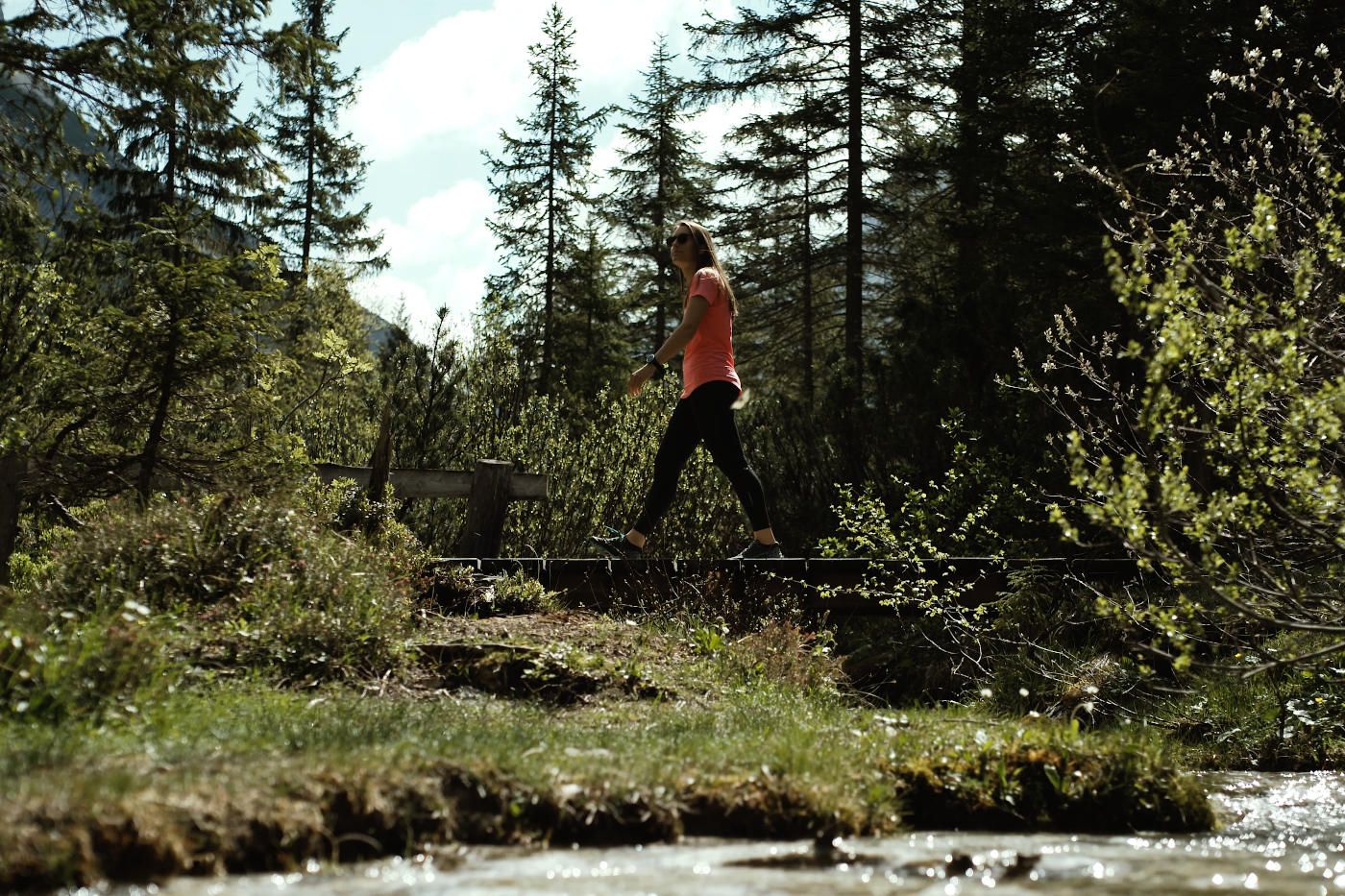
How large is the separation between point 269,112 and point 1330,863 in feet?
112

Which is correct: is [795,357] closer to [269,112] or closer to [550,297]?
[550,297]

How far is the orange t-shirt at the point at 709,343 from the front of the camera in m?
7.80

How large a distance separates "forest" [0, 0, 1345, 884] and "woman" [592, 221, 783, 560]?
1.09 meters

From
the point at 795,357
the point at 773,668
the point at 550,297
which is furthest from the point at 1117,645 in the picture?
the point at 550,297

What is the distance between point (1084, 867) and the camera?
3.56 metres

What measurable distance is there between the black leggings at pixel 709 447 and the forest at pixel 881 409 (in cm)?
98

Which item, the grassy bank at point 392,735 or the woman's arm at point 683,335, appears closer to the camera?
the grassy bank at point 392,735

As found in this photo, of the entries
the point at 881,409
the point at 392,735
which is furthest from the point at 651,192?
the point at 392,735

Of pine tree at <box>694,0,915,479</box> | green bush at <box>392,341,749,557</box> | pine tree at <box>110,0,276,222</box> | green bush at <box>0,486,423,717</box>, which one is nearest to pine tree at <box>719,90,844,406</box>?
pine tree at <box>694,0,915,479</box>

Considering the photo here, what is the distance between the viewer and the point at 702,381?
7.79 m

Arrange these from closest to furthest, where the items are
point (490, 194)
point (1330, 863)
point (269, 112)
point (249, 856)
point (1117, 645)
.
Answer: point (249, 856)
point (1330, 863)
point (1117, 645)
point (490, 194)
point (269, 112)

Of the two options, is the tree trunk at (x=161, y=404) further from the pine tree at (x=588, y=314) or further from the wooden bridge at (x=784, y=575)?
the pine tree at (x=588, y=314)

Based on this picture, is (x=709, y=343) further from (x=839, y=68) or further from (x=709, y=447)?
(x=839, y=68)

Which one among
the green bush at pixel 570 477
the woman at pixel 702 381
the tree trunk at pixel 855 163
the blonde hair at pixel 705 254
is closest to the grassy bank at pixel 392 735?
the woman at pixel 702 381
